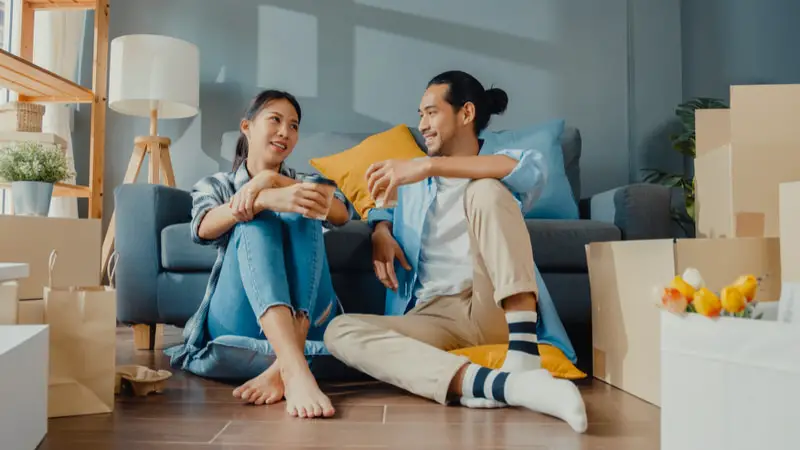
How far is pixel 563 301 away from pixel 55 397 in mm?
1384

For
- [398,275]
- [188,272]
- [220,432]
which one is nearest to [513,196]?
[398,275]

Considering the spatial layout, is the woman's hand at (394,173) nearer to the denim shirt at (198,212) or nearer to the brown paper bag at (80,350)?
the denim shirt at (198,212)

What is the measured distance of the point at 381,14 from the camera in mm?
3311

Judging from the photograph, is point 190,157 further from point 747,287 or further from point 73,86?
point 747,287

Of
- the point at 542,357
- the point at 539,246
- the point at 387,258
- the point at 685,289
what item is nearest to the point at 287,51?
the point at 539,246

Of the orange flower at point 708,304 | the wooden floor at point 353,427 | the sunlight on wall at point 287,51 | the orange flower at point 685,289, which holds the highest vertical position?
the sunlight on wall at point 287,51

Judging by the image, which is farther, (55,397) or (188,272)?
(188,272)

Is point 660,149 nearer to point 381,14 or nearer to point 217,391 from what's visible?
point 381,14

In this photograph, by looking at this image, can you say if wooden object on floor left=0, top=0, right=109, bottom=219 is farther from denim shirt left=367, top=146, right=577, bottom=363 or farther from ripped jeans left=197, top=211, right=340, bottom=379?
denim shirt left=367, top=146, right=577, bottom=363

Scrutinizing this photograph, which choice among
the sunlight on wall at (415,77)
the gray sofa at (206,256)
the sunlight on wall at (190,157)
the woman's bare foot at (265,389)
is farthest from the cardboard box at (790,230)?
the sunlight on wall at (190,157)

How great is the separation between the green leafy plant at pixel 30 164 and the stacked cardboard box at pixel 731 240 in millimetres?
1555

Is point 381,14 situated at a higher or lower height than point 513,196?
higher

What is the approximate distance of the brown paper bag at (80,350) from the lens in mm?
1270

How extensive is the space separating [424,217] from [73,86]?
1.82 metres
